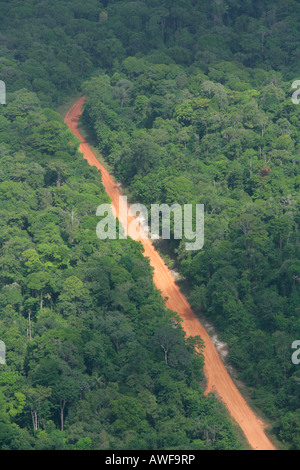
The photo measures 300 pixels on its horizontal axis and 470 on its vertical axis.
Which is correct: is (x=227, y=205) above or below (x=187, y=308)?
above

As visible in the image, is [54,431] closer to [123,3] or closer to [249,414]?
[249,414]

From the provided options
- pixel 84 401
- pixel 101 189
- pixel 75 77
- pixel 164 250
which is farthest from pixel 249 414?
pixel 75 77

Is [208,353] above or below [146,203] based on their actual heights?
below

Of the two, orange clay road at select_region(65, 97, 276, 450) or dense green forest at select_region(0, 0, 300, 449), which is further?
orange clay road at select_region(65, 97, 276, 450)
